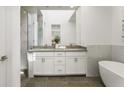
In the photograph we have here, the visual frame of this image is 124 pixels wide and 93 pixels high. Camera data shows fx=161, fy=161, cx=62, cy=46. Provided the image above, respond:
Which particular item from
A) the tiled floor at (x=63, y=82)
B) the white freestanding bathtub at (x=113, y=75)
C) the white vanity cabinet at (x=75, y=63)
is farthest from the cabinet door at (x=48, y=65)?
the white freestanding bathtub at (x=113, y=75)

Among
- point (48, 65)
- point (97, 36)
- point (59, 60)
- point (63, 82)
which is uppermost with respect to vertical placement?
point (97, 36)

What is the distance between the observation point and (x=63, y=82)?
13.5 feet

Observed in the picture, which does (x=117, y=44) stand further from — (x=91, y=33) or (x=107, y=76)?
(x=107, y=76)

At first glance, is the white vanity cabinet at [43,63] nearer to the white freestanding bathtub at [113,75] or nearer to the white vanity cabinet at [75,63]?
the white vanity cabinet at [75,63]

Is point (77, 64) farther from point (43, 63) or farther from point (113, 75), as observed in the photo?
point (113, 75)

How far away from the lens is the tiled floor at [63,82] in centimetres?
381

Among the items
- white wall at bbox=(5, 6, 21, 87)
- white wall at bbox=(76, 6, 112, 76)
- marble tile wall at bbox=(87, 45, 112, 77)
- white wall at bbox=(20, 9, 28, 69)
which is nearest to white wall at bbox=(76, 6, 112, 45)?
white wall at bbox=(76, 6, 112, 76)

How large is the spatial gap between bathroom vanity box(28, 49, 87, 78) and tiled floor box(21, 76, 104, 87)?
0.20 meters

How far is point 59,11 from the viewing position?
5270 millimetres

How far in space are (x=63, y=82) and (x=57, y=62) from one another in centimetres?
78

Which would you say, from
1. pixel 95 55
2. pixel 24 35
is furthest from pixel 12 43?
pixel 24 35

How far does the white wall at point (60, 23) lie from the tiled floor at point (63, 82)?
51.6 inches
